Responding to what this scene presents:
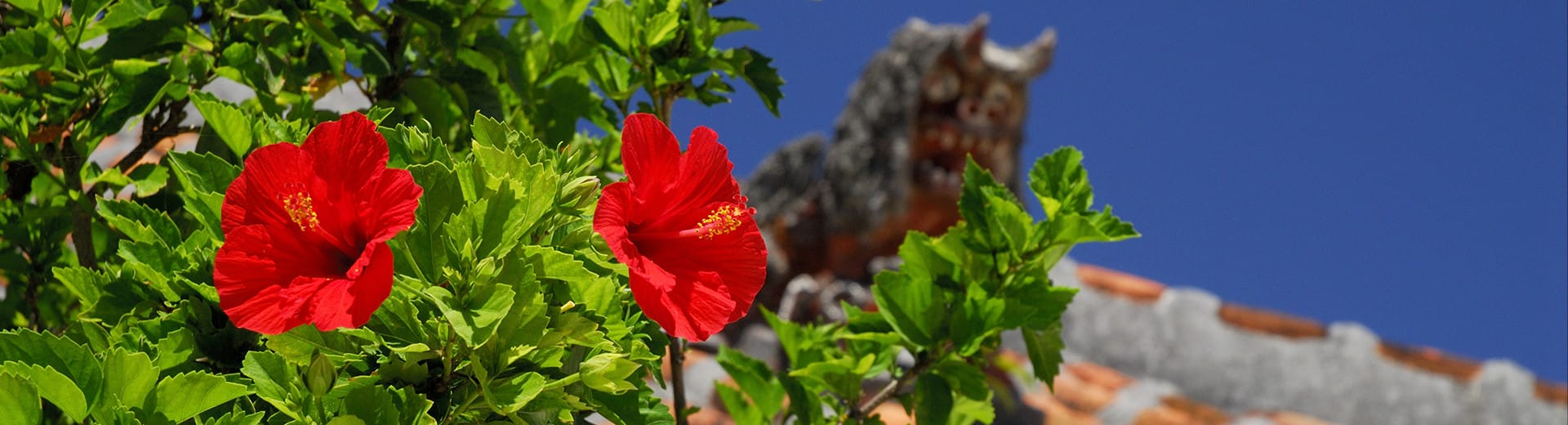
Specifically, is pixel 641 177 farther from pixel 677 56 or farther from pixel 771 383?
pixel 771 383

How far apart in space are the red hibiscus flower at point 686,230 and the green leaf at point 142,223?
495 mm

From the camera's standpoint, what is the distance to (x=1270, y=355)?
4.58 metres

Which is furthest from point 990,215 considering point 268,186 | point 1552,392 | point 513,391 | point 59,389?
point 1552,392

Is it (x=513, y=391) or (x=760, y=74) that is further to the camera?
(x=760, y=74)

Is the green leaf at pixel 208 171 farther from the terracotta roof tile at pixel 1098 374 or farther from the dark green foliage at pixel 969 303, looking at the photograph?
the terracotta roof tile at pixel 1098 374

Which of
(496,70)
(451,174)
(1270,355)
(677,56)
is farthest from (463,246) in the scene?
(1270,355)

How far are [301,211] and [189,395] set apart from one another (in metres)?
0.16

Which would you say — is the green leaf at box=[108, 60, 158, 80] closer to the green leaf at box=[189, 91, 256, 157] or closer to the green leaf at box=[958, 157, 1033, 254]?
the green leaf at box=[189, 91, 256, 157]

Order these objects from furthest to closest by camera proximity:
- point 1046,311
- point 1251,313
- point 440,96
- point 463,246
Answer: point 1251,313, point 440,96, point 1046,311, point 463,246

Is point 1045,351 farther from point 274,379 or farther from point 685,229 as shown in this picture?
point 274,379

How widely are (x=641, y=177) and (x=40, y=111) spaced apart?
90cm

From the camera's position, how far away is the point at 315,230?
0.83 metres

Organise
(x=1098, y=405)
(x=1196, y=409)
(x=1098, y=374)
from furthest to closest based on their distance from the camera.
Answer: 1. (x=1098, y=374)
2. (x=1196, y=409)
3. (x=1098, y=405)

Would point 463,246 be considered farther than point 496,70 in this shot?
No
